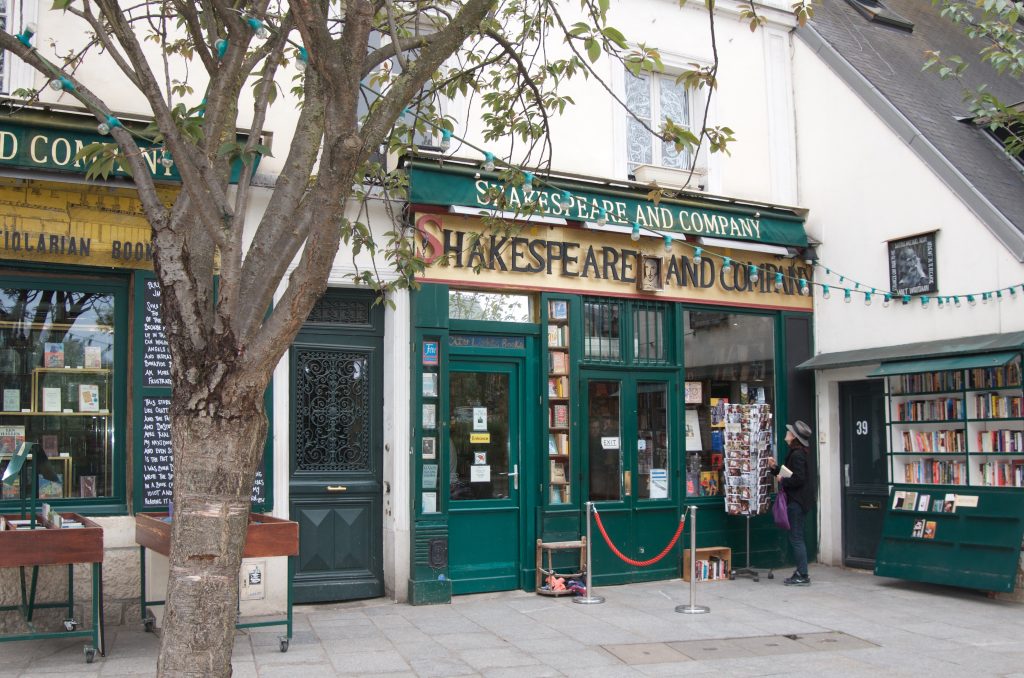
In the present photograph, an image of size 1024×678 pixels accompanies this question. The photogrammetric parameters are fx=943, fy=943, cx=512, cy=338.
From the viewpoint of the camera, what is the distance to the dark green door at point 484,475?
32.3 feet

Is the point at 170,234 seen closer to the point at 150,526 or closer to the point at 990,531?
the point at 150,526

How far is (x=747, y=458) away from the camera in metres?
11.1

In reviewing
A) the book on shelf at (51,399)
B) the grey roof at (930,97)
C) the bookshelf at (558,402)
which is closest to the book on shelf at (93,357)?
the book on shelf at (51,399)

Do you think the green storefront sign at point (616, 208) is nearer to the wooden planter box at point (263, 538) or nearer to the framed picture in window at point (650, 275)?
the framed picture in window at point (650, 275)

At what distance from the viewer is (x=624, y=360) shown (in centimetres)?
1094

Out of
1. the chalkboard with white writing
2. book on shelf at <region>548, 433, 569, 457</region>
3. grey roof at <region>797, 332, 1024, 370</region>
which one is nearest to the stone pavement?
book on shelf at <region>548, 433, 569, 457</region>

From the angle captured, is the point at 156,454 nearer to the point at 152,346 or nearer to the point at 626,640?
the point at 152,346

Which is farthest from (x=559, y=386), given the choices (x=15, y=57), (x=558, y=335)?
(x=15, y=57)

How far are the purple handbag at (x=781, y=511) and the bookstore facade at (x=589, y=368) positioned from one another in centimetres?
23

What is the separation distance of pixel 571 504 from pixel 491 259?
111 inches

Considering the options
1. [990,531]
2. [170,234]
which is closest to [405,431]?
[170,234]

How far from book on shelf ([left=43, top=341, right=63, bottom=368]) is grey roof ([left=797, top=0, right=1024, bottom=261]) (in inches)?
367

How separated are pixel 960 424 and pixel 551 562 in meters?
4.77

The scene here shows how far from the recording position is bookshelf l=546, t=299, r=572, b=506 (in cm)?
1040
